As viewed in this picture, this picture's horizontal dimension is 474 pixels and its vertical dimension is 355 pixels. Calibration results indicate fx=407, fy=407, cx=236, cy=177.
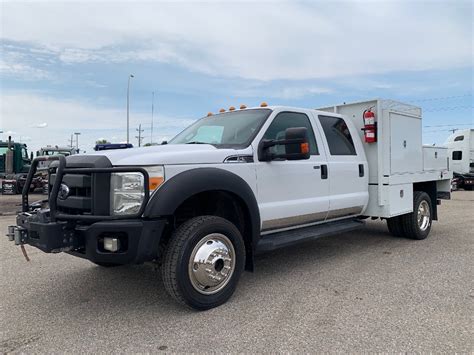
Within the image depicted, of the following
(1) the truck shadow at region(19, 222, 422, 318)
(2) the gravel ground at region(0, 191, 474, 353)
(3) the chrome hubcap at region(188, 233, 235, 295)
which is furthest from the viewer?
(1) the truck shadow at region(19, 222, 422, 318)

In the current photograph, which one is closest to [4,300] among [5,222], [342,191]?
[342,191]

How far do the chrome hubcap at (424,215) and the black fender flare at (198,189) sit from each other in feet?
13.2

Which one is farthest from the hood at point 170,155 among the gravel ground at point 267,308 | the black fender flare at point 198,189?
the gravel ground at point 267,308

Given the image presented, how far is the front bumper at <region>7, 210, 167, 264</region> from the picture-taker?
A: 131 inches

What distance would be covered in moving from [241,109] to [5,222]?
7296mm

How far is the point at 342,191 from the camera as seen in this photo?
17.8ft

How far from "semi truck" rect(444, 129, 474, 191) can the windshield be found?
19223mm

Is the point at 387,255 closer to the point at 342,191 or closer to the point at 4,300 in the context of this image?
the point at 342,191

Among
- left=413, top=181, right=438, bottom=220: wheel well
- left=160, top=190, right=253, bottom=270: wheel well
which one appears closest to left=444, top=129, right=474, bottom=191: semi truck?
left=413, top=181, right=438, bottom=220: wheel well

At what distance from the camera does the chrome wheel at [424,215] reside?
23.0ft

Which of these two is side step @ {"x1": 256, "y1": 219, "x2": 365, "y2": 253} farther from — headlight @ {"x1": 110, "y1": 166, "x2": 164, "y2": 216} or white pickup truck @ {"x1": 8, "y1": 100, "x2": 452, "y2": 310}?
headlight @ {"x1": 110, "y1": 166, "x2": 164, "y2": 216}

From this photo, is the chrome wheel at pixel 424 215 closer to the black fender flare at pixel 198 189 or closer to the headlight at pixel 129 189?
the black fender flare at pixel 198 189

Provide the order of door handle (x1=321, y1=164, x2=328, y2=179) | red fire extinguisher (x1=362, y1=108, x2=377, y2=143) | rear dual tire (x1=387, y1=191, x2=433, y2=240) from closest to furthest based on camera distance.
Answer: door handle (x1=321, y1=164, x2=328, y2=179) → red fire extinguisher (x1=362, y1=108, x2=377, y2=143) → rear dual tire (x1=387, y1=191, x2=433, y2=240)

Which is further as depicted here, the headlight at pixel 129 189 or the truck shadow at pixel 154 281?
the truck shadow at pixel 154 281
